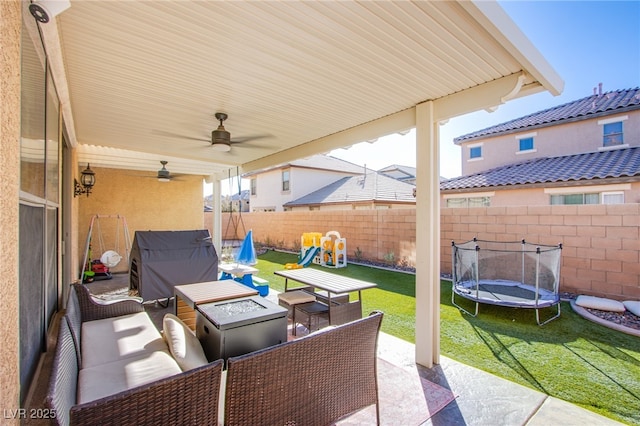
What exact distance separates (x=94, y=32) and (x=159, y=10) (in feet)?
2.16

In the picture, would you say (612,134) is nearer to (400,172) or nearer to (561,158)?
(561,158)

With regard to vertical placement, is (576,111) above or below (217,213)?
above

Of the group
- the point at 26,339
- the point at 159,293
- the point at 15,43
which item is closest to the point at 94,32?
the point at 15,43

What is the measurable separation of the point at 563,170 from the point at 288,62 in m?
11.2

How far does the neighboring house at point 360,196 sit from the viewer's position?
1503 cm

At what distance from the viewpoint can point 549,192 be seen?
9.99 metres

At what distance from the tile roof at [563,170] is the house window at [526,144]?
26.7 inches

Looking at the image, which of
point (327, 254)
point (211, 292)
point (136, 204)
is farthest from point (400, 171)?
point (211, 292)

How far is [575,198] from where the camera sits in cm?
980

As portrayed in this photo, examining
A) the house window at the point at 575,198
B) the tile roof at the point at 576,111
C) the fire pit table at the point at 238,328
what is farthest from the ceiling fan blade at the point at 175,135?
the tile roof at the point at 576,111

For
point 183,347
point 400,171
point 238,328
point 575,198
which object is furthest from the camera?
point 400,171

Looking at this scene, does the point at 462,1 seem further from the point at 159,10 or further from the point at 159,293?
the point at 159,293

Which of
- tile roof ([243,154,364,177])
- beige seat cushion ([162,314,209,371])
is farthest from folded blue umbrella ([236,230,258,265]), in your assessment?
tile roof ([243,154,364,177])

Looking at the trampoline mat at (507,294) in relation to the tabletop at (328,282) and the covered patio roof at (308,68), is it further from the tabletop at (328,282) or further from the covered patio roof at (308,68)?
the covered patio roof at (308,68)
